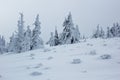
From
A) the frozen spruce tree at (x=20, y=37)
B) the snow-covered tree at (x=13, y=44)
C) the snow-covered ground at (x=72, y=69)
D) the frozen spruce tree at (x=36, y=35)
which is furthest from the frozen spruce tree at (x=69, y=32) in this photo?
the snow-covered ground at (x=72, y=69)

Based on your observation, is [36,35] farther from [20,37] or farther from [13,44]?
[13,44]

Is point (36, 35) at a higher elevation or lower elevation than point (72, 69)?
higher

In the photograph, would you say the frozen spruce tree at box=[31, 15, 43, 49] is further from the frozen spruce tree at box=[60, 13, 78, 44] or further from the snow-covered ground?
the snow-covered ground

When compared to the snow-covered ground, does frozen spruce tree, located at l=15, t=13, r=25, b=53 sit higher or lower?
higher

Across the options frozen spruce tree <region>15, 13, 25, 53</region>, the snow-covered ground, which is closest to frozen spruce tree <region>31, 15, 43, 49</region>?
frozen spruce tree <region>15, 13, 25, 53</region>

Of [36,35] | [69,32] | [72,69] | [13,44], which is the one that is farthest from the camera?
[13,44]

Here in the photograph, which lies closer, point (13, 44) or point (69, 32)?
point (69, 32)

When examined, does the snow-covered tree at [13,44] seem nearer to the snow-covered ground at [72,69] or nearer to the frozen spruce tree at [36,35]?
the frozen spruce tree at [36,35]

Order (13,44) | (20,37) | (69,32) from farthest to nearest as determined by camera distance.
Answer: (13,44) < (20,37) < (69,32)

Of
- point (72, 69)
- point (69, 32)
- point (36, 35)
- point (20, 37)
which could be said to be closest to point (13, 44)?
point (20, 37)

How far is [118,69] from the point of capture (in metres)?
10.7

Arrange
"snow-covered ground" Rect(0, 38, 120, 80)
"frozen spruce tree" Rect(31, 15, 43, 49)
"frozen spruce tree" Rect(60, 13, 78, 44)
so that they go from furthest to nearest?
1. "frozen spruce tree" Rect(31, 15, 43, 49)
2. "frozen spruce tree" Rect(60, 13, 78, 44)
3. "snow-covered ground" Rect(0, 38, 120, 80)

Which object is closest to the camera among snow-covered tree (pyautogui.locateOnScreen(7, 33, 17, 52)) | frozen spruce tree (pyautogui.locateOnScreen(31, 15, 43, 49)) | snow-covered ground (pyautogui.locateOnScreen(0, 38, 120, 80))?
snow-covered ground (pyautogui.locateOnScreen(0, 38, 120, 80))

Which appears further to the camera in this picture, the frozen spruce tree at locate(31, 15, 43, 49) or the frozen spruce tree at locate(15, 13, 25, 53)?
the frozen spruce tree at locate(15, 13, 25, 53)
